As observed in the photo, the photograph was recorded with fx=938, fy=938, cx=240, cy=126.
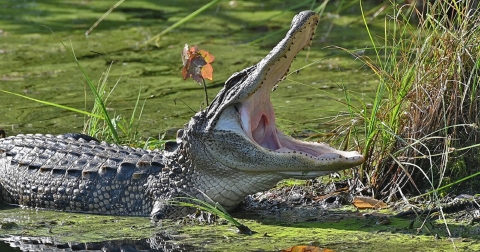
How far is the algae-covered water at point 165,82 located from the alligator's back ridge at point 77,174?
0.10 metres

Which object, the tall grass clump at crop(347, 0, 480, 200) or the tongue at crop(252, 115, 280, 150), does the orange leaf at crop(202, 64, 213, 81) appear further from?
the tall grass clump at crop(347, 0, 480, 200)

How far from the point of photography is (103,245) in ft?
14.6

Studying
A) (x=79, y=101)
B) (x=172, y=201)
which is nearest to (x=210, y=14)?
(x=79, y=101)

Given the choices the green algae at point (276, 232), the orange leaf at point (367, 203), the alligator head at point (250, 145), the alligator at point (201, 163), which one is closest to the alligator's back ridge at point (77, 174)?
the alligator at point (201, 163)

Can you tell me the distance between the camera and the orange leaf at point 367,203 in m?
4.80

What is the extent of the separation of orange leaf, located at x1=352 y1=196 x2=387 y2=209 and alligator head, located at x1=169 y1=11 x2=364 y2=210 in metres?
0.40

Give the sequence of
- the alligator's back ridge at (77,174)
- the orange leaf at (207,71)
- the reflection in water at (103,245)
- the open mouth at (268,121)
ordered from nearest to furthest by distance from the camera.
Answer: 1. the reflection in water at (103,245)
2. the open mouth at (268,121)
3. the alligator's back ridge at (77,174)
4. the orange leaf at (207,71)

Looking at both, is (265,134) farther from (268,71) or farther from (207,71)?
(207,71)

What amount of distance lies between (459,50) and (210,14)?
6.01 metres

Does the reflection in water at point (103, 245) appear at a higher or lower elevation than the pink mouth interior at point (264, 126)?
lower

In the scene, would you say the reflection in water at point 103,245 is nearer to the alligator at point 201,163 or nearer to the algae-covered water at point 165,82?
the algae-covered water at point 165,82

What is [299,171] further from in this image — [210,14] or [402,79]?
[210,14]

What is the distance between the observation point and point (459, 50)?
471cm

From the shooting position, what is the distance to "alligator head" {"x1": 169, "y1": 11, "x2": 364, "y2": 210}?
4512 mm
